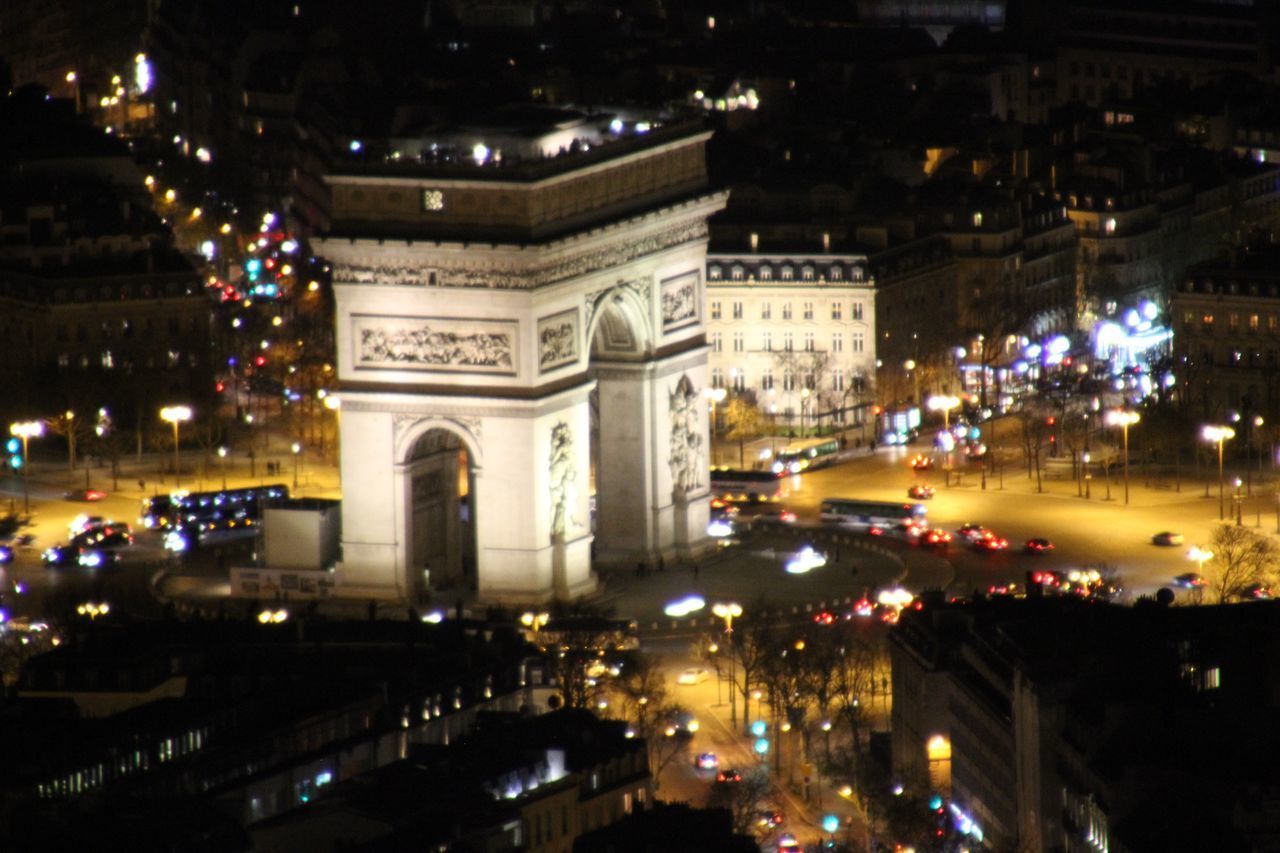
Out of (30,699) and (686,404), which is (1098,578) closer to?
(686,404)

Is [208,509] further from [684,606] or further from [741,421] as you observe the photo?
[741,421]

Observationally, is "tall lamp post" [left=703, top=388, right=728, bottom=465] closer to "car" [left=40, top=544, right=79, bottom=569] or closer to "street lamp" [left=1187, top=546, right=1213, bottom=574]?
"street lamp" [left=1187, top=546, right=1213, bottom=574]

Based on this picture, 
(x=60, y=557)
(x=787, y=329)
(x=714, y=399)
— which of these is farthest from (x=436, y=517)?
(x=787, y=329)

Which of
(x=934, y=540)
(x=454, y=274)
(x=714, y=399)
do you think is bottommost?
(x=934, y=540)

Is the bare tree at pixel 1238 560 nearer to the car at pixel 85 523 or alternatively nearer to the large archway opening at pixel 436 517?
the large archway opening at pixel 436 517

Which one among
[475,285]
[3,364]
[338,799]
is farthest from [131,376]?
[338,799]

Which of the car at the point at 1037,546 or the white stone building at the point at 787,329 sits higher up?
the white stone building at the point at 787,329

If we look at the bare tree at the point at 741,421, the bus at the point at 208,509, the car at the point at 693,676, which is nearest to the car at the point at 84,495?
the bus at the point at 208,509
